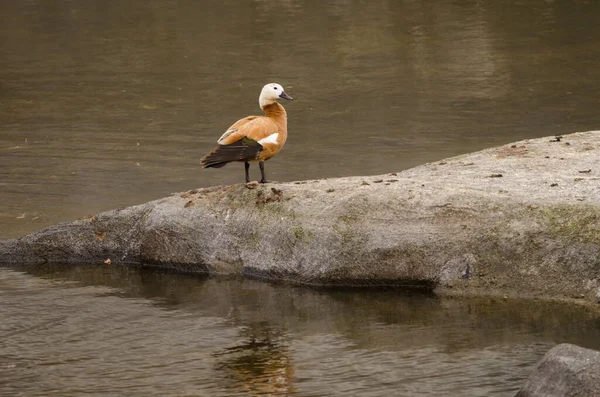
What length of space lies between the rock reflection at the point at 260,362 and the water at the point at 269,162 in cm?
2

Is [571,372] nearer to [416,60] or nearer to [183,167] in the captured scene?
[183,167]

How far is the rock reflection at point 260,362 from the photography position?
249 inches

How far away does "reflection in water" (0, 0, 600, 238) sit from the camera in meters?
11.2

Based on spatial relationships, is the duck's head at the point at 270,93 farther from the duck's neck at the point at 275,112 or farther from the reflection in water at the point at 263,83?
the reflection in water at the point at 263,83

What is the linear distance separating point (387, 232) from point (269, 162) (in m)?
3.62

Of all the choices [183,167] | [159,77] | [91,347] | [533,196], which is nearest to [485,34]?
[159,77]

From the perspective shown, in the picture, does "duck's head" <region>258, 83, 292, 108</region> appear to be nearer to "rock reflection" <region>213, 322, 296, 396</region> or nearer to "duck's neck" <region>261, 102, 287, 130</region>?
"duck's neck" <region>261, 102, 287, 130</region>

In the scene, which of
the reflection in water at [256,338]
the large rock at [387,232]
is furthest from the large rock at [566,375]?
the large rock at [387,232]

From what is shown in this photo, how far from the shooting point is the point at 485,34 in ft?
60.7

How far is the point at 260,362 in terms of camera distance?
22.0ft

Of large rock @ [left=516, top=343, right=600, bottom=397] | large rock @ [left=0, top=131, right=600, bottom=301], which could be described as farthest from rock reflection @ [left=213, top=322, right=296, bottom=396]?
large rock @ [left=516, top=343, right=600, bottom=397]

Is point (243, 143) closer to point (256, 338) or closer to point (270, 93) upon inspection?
point (270, 93)

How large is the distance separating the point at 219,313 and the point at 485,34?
11.8 m

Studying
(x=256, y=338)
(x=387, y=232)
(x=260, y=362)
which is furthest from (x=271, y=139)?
(x=260, y=362)
